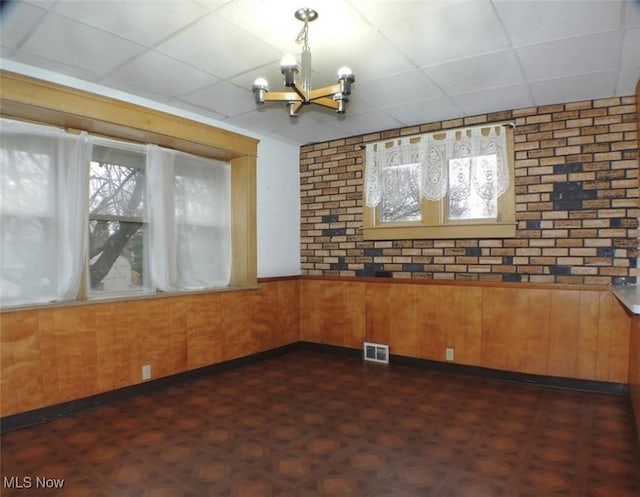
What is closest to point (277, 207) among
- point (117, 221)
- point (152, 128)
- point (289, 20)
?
point (152, 128)

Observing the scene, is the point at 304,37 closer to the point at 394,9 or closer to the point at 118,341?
the point at 394,9

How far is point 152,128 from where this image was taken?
10.8 ft

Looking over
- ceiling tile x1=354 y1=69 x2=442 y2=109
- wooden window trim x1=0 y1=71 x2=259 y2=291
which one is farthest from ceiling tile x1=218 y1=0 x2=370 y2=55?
wooden window trim x1=0 y1=71 x2=259 y2=291

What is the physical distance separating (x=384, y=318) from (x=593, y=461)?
2271 millimetres

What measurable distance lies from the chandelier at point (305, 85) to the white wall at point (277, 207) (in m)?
1.79

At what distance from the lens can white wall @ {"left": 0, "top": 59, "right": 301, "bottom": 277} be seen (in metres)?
4.42

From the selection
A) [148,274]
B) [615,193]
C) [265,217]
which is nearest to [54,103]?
[148,274]

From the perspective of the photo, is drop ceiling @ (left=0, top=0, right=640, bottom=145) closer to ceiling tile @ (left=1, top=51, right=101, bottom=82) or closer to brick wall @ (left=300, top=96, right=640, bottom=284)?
ceiling tile @ (left=1, top=51, right=101, bottom=82)

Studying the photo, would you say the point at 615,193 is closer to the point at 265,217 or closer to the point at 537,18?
the point at 537,18

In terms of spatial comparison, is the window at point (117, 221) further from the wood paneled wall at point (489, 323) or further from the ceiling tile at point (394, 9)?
the ceiling tile at point (394, 9)

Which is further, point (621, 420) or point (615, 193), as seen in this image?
point (615, 193)

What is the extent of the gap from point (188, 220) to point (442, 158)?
2612mm

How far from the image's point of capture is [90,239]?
10.4 ft

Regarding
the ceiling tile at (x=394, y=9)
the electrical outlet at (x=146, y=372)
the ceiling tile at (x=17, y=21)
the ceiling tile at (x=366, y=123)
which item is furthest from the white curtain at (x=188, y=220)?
the ceiling tile at (x=394, y=9)
